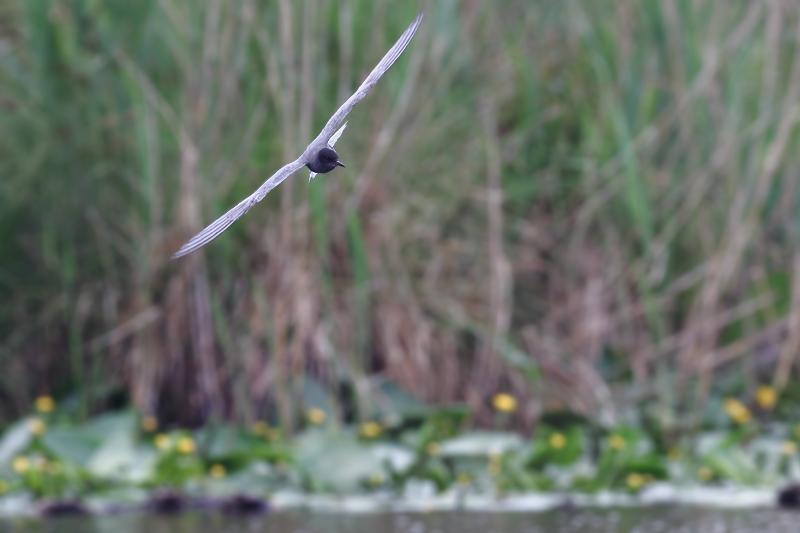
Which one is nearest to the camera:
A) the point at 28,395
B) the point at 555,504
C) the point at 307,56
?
the point at 555,504

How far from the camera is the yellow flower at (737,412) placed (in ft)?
22.7

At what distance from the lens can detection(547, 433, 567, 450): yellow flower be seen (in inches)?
254

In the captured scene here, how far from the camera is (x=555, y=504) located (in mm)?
6172

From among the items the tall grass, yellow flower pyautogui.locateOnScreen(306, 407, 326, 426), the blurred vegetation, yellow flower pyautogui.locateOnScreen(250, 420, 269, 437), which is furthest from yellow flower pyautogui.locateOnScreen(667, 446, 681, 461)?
yellow flower pyautogui.locateOnScreen(250, 420, 269, 437)

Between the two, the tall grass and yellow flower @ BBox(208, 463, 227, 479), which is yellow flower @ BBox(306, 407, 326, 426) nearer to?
the tall grass

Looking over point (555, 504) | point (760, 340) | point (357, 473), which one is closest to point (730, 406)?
point (760, 340)

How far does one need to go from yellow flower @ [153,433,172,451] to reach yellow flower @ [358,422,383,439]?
735 millimetres

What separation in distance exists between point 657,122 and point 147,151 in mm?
2171

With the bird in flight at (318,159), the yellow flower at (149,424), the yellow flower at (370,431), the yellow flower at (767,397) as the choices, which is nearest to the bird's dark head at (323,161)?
the bird in flight at (318,159)

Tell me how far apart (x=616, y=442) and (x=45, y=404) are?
2.20 metres

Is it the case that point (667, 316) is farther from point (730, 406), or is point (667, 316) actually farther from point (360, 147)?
point (360, 147)

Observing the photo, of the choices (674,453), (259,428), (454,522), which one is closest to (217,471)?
(259,428)

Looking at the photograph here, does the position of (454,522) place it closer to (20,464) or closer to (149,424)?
(149,424)

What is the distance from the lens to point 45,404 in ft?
22.4
